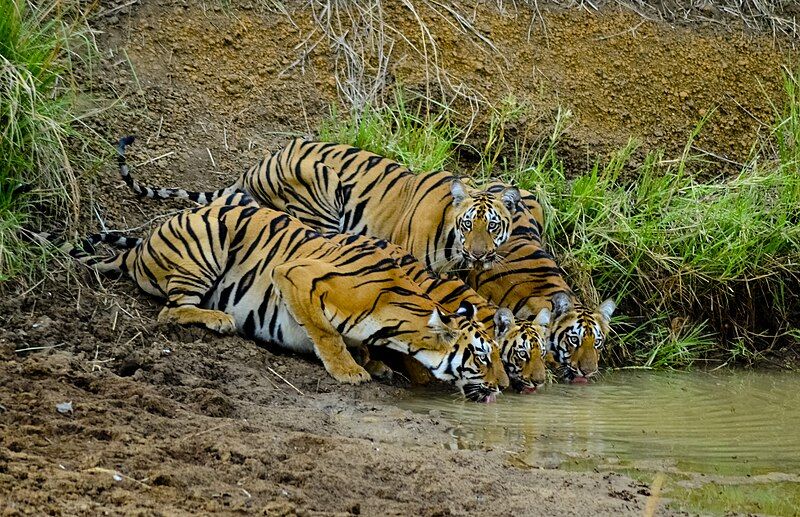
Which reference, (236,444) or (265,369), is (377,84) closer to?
(265,369)

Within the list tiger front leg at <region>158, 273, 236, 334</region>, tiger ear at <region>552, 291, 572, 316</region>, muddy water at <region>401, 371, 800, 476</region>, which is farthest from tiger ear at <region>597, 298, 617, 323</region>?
tiger front leg at <region>158, 273, 236, 334</region>

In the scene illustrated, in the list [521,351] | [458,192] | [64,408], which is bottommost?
[64,408]

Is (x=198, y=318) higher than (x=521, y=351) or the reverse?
the reverse

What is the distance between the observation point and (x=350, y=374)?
6.10 meters

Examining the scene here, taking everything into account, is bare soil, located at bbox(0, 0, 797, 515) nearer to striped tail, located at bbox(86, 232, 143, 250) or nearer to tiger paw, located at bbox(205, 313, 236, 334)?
tiger paw, located at bbox(205, 313, 236, 334)

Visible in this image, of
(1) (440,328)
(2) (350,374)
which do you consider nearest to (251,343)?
(2) (350,374)

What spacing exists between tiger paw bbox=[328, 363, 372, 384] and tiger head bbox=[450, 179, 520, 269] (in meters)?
1.25

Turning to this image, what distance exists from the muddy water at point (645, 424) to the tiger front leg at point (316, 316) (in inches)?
15.6

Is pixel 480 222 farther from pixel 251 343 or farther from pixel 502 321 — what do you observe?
pixel 251 343

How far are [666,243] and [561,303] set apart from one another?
4.54 feet

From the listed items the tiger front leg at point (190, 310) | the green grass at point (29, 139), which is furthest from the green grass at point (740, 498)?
the green grass at point (29, 139)

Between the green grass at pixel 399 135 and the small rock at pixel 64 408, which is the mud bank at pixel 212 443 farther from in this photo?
the green grass at pixel 399 135

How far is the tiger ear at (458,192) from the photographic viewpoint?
23.7 feet

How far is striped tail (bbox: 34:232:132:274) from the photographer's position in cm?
651
